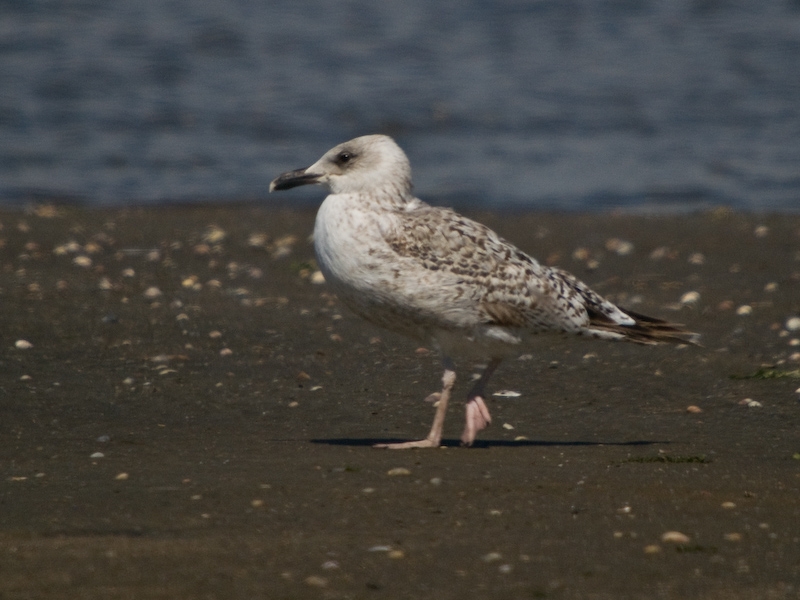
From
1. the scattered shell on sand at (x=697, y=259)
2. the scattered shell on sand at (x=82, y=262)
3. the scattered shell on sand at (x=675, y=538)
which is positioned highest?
the scattered shell on sand at (x=697, y=259)

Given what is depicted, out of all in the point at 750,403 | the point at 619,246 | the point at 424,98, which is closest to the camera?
the point at 750,403

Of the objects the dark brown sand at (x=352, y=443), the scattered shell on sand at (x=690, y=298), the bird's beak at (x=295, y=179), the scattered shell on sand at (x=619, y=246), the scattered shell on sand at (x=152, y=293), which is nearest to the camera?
the dark brown sand at (x=352, y=443)

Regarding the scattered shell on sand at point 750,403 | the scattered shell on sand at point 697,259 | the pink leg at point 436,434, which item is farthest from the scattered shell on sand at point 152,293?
the scattered shell on sand at point 697,259

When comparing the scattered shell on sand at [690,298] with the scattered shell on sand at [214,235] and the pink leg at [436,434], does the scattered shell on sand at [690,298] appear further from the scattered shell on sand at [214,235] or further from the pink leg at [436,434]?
the scattered shell on sand at [214,235]

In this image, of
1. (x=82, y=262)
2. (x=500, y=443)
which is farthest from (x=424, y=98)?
(x=500, y=443)

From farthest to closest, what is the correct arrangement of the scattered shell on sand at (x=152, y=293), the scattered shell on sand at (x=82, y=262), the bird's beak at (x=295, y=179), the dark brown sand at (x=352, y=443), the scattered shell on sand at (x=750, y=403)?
the scattered shell on sand at (x=82, y=262) → the scattered shell on sand at (x=152, y=293) → the scattered shell on sand at (x=750, y=403) → the bird's beak at (x=295, y=179) → the dark brown sand at (x=352, y=443)

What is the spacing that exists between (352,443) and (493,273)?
1067mm

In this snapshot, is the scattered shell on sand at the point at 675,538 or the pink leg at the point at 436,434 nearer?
the scattered shell on sand at the point at 675,538

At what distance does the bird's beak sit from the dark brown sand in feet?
3.95

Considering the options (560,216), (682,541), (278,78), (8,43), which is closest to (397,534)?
(682,541)

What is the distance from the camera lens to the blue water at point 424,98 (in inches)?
589

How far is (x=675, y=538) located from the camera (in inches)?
168

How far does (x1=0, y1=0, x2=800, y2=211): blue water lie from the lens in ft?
49.1

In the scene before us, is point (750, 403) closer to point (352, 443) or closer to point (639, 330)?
point (639, 330)
